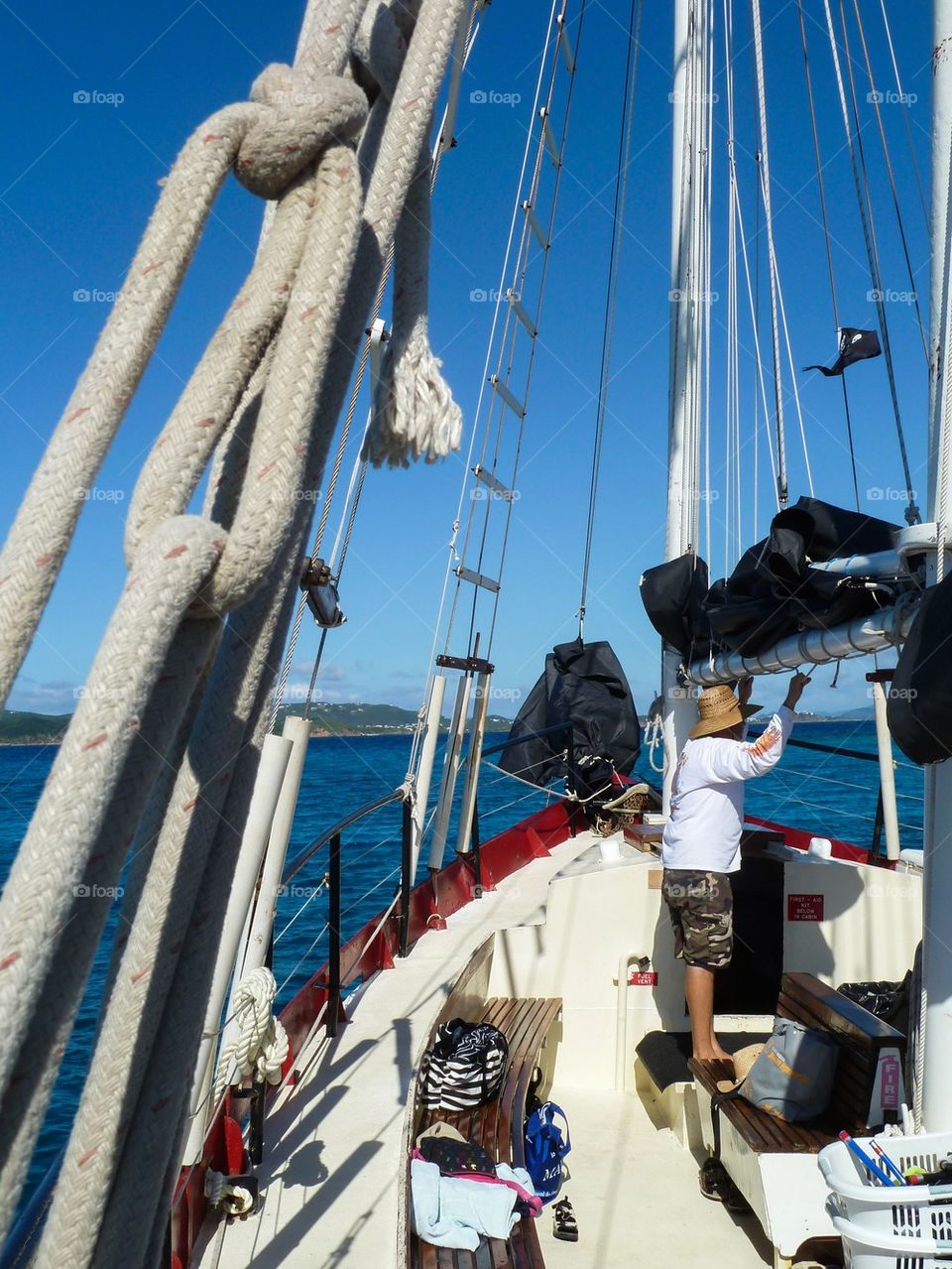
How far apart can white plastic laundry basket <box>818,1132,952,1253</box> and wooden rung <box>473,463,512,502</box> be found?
5.25 meters

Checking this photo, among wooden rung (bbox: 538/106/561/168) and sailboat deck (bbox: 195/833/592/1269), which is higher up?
wooden rung (bbox: 538/106/561/168)

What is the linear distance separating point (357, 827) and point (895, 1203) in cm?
2016

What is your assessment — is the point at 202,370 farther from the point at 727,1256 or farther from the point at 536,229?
the point at 536,229

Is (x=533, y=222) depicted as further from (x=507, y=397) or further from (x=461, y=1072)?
(x=461, y=1072)

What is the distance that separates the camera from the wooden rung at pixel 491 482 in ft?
22.9

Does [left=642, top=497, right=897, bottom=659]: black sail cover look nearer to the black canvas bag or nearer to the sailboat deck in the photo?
the black canvas bag

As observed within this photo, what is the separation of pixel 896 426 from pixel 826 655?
2.70 meters

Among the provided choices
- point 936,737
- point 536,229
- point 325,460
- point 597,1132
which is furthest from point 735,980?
point 536,229

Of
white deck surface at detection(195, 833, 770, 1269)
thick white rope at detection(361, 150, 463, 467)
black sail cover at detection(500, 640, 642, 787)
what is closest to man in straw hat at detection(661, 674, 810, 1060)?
white deck surface at detection(195, 833, 770, 1269)

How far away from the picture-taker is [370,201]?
1418 mm

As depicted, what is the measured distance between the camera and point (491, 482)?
7102mm

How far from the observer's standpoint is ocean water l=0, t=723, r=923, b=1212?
23.5 feet

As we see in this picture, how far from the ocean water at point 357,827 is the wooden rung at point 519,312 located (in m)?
3.58

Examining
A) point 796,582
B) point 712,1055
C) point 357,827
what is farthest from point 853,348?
point 357,827
